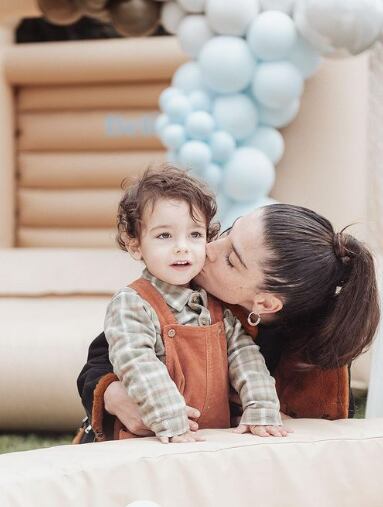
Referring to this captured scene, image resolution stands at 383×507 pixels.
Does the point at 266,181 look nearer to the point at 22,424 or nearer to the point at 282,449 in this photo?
the point at 22,424

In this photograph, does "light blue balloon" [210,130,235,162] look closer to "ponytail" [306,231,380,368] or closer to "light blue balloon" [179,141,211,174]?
"light blue balloon" [179,141,211,174]

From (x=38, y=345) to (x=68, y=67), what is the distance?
5.74 ft

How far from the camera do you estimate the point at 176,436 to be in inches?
44.5

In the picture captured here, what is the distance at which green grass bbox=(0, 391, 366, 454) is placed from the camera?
2104mm

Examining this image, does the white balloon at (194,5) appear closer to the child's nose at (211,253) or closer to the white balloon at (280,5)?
the white balloon at (280,5)

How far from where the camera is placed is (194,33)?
255 centimetres

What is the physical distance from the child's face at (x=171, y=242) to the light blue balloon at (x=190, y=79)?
4.68ft

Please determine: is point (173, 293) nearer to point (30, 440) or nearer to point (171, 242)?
point (171, 242)

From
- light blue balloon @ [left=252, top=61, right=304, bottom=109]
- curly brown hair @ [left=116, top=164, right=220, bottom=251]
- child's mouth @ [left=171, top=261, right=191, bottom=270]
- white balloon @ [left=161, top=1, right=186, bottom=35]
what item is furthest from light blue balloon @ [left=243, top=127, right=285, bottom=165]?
child's mouth @ [left=171, top=261, right=191, bottom=270]

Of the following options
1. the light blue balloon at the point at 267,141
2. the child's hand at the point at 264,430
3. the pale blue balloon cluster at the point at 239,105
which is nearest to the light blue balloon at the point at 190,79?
the pale blue balloon cluster at the point at 239,105

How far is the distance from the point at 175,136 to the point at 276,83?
1.16ft

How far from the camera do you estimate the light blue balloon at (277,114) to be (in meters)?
2.59

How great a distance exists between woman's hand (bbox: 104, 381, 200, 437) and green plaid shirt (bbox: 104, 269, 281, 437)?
0.17 ft

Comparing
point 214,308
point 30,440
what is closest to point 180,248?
point 214,308
